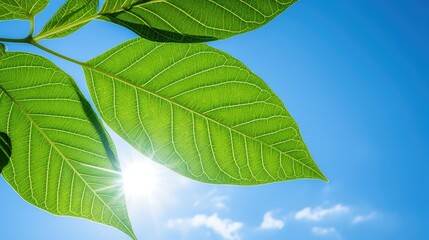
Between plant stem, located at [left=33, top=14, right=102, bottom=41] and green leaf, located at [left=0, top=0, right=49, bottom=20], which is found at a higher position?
green leaf, located at [left=0, top=0, right=49, bottom=20]

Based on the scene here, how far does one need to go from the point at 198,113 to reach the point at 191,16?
0.72 ft

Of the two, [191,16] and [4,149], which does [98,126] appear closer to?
[4,149]

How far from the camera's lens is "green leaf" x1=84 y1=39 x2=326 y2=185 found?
965mm

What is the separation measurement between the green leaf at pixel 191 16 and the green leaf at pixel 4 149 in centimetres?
33

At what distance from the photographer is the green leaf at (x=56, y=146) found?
3.17ft

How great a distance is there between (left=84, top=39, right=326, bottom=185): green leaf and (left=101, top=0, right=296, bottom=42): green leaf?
65 mm

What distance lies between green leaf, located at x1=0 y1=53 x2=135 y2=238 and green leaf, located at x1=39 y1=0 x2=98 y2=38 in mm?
69

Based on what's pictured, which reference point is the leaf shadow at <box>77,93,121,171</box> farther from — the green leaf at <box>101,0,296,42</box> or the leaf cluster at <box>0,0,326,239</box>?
the green leaf at <box>101,0,296,42</box>

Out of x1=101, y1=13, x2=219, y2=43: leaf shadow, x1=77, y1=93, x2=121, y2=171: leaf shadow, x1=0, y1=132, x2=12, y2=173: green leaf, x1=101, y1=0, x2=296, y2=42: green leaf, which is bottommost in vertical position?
x1=0, y1=132, x2=12, y2=173: green leaf

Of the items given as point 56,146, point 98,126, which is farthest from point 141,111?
point 56,146

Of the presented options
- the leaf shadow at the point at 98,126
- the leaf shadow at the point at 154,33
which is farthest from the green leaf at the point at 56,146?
the leaf shadow at the point at 154,33

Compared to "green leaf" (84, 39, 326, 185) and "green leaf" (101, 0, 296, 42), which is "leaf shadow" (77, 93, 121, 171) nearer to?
"green leaf" (84, 39, 326, 185)

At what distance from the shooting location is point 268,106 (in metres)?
0.99

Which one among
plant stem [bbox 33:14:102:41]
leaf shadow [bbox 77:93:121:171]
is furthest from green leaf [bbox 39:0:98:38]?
leaf shadow [bbox 77:93:121:171]
